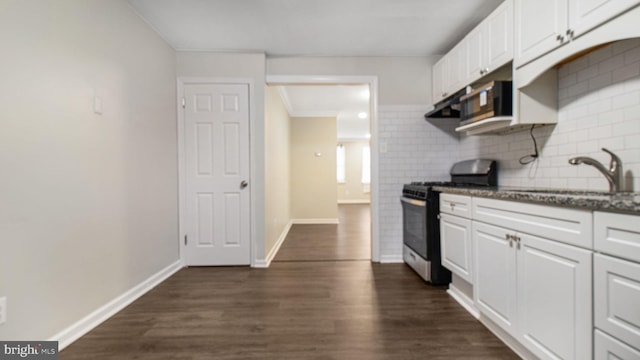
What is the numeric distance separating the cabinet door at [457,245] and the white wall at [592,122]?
624mm

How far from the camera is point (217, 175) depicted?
3.04 meters

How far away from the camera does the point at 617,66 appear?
1.49 metres

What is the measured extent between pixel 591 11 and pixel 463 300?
1.96 m

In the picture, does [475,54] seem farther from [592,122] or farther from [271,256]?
[271,256]

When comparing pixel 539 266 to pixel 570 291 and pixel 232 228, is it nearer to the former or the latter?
pixel 570 291

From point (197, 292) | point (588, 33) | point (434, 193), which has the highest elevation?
point (588, 33)

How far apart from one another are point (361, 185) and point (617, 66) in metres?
8.81

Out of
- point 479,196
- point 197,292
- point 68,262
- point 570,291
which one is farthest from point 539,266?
point 68,262

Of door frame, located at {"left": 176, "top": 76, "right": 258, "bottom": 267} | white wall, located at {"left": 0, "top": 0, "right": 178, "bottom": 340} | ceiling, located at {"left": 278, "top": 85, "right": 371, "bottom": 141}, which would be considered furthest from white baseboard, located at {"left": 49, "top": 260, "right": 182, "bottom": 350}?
ceiling, located at {"left": 278, "top": 85, "right": 371, "bottom": 141}

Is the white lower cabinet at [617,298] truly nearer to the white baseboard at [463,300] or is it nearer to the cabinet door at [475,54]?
the white baseboard at [463,300]

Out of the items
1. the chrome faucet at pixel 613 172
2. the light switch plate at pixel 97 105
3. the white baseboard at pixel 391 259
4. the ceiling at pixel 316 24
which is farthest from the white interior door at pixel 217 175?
the chrome faucet at pixel 613 172

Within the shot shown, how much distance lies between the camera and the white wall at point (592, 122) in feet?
4.67

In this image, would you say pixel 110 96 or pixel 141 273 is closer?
pixel 110 96

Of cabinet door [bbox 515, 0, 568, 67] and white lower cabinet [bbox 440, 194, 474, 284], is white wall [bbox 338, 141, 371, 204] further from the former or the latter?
cabinet door [bbox 515, 0, 568, 67]
